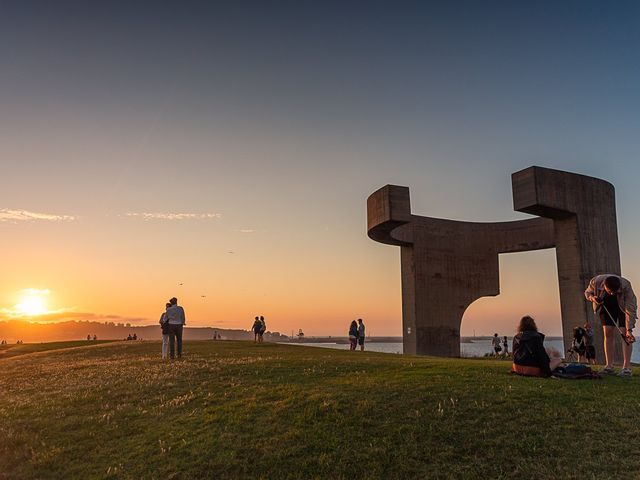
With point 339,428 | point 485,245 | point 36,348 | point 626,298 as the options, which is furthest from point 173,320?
point 36,348

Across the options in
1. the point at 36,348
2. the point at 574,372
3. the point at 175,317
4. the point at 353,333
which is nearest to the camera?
the point at 574,372

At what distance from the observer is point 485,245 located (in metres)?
35.9

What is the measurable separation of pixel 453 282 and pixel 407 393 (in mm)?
25160

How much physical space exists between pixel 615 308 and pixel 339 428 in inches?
265

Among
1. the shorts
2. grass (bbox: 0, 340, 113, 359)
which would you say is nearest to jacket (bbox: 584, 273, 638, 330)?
the shorts

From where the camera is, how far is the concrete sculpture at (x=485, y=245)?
82.0 ft

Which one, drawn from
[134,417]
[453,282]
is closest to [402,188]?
[453,282]

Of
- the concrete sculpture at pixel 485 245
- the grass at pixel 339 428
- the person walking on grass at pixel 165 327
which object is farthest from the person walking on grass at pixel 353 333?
the grass at pixel 339 428

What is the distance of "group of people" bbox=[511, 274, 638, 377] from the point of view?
35.8ft

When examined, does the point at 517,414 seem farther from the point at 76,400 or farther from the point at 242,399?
the point at 76,400

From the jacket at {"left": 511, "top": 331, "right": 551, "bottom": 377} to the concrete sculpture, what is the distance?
14.5 m

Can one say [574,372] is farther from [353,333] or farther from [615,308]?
[353,333]

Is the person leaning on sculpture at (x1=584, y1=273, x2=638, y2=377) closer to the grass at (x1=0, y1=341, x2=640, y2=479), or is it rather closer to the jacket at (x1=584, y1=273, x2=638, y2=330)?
the jacket at (x1=584, y1=273, x2=638, y2=330)

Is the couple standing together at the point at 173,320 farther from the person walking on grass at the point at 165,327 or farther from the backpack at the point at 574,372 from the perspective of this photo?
the backpack at the point at 574,372
